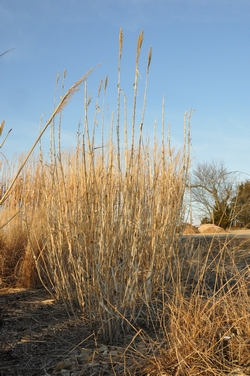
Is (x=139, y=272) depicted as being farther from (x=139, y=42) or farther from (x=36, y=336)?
(x=139, y=42)

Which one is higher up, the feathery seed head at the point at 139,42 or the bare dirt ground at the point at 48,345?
the feathery seed head at the point at 139,42

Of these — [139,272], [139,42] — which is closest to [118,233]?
[139,272]

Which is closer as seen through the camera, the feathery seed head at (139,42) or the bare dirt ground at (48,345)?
the bare dirt ground at (48,345)

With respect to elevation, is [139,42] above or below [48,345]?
above

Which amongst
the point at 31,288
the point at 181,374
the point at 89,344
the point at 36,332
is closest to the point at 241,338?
the point at 181,374

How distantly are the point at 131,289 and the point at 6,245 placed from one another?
3.15 metres

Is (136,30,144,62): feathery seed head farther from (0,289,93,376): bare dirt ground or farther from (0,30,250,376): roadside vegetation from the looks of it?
(0,289,93,376): bare dirt ground

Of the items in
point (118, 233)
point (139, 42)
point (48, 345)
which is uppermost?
point (139, 42)

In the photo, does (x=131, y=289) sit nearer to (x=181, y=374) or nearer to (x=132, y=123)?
(x=181, y=374)

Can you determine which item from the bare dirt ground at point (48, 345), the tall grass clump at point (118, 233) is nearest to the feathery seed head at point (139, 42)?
the tall grass clump at point (118, 233)

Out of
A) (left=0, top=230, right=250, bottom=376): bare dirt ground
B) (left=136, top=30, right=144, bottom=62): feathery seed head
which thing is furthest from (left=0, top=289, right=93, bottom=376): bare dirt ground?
(left=136, top=30, right=144, bottom=62): feathery seed head

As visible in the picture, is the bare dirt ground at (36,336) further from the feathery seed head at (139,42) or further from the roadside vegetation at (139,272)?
the feathery seed head at (139,42)

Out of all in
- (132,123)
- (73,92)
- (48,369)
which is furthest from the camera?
(132,123)

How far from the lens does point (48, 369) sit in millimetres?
2338
